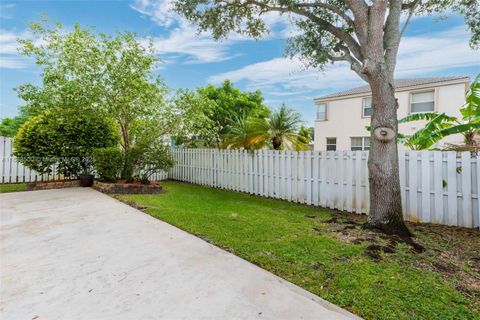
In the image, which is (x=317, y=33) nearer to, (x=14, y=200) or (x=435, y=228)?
(x=435, y=228)

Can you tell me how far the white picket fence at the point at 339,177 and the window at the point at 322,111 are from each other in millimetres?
11457

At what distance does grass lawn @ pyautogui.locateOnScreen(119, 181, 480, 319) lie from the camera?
2393 millimetres

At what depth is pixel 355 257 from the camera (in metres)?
3.38

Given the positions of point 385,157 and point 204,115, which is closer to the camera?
point 385,157

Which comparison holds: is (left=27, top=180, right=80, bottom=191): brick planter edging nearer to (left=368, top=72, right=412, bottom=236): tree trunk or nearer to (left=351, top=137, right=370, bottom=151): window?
(left=368, top=72, right=412, bottom=236): tree trunk

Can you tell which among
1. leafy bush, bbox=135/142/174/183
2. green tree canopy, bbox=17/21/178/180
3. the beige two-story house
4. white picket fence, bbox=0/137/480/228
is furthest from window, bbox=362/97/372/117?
green tree canopy, bbox=17/21/178/180

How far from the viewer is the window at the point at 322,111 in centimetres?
1888

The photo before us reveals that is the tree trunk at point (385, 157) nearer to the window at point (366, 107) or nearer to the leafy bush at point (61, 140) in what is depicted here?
the leafy bush at point (61, 140)

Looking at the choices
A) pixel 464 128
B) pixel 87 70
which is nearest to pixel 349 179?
pixel 464 128

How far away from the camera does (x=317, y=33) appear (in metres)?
6.46

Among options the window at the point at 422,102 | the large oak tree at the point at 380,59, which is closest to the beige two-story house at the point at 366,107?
the window at the point at 422,102

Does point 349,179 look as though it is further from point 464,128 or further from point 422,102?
point 422,102

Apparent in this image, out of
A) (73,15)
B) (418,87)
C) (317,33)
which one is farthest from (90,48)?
(418,87)

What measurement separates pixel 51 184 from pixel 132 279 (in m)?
8.31
